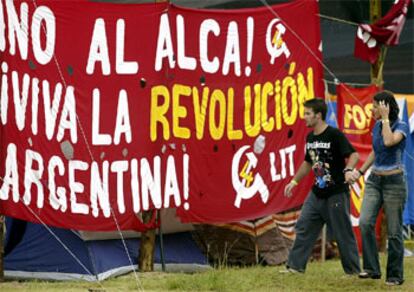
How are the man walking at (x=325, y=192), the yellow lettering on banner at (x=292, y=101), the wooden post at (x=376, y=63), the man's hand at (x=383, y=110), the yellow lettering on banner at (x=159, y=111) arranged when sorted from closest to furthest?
the man's hand at (x=383, y=110) → the man walking at (x=325, y=192) → the yellow lettering on banner at (x=159, y=111) → the yellow lettering on banner at (x=292, y=101) → the wooden post at (x=376, y=63)

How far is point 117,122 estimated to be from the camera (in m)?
10.0

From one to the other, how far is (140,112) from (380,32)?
4106 millimetres

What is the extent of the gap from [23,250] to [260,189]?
247 centimetres

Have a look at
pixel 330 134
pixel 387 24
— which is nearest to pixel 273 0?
pixel 387 24

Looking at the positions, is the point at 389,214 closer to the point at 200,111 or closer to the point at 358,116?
the point at 200,111

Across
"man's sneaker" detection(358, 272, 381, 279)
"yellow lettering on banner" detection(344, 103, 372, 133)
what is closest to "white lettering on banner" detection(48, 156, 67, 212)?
"man's sneaker" detection(358, 272, 381, 279)

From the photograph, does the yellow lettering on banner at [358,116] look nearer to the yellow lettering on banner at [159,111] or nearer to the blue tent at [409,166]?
the blue tent at [409,166]

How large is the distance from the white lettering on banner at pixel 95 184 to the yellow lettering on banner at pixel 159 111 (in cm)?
24

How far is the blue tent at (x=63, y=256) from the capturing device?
1039cm

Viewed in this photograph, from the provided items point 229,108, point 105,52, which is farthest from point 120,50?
point 229,108

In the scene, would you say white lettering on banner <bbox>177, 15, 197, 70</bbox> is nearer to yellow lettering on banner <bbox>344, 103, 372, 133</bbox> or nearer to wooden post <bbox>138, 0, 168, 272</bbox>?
wooden post <bbox>138, 0, 168, 272</bbox>

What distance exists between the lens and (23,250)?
35.0ft

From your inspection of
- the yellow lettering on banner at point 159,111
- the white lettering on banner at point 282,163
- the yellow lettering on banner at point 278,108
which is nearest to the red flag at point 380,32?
the yellow lettering on banner at point 278,108

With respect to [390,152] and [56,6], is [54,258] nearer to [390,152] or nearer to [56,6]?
[56,6]
